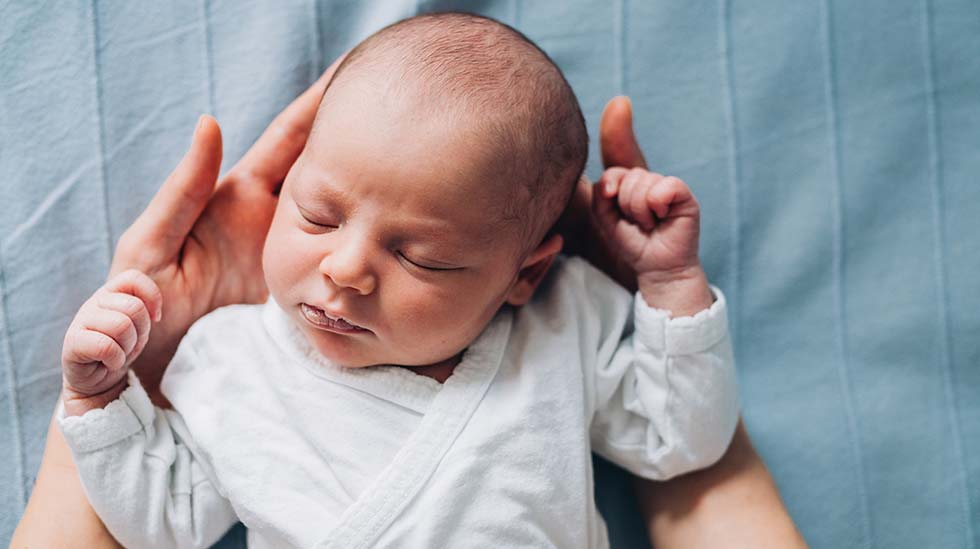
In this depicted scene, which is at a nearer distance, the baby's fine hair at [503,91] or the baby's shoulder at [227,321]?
the baby's fine hair at [503,91]

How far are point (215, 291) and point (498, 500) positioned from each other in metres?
0.49

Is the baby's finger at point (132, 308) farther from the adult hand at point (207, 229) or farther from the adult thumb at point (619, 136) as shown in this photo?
the adult thumb at point (619, 136)

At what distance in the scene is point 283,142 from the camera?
140 cm

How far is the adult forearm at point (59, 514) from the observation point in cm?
124

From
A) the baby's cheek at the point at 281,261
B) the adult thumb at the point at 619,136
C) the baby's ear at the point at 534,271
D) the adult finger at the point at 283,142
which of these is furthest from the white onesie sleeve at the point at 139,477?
the adult thumb at the point at 619,136

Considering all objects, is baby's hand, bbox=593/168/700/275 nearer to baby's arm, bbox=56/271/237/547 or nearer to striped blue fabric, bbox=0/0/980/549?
striped blue fabric, bbox=0/0/980/549

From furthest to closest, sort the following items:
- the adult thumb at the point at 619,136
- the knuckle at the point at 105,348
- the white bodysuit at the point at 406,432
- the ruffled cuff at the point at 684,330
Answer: the adult thumb at the point at 619,136 → the ruffled cuff at the point at 684,330 → the white bodysuit at the point at 406,432 → the knuckle at the point at 105,348

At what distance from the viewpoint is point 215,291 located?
1.40 metres

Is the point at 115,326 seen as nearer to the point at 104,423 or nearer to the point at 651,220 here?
the point at 104,423

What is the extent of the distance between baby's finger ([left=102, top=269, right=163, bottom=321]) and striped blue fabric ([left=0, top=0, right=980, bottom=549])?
0.30 m

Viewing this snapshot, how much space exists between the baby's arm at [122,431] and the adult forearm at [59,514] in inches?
1.8

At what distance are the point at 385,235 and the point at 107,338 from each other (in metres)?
0.34

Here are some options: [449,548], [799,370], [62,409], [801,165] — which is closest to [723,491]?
[799,370]

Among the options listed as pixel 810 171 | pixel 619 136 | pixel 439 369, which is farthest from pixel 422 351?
pixel 810 171
